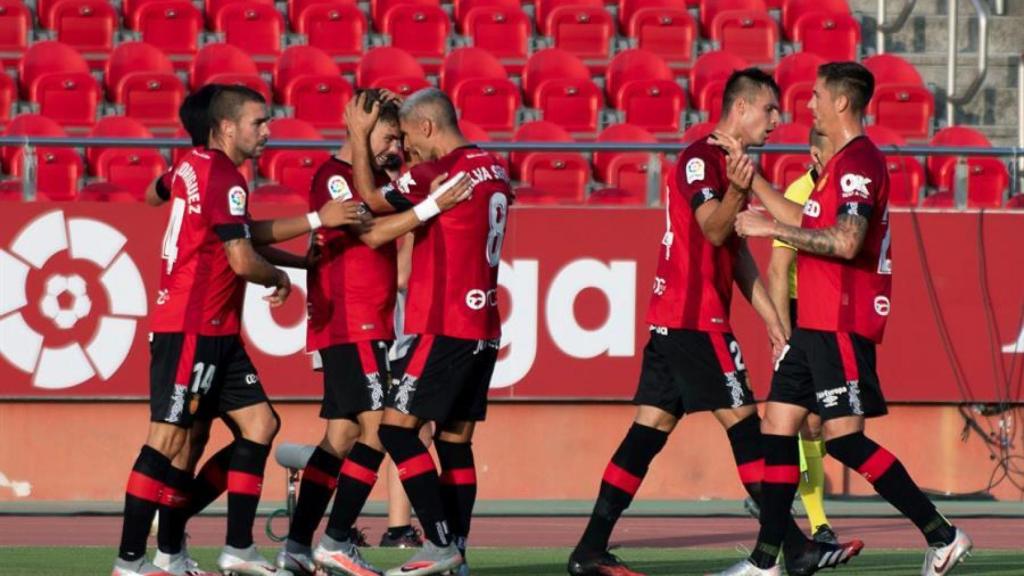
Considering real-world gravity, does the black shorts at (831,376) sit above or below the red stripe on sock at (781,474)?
above

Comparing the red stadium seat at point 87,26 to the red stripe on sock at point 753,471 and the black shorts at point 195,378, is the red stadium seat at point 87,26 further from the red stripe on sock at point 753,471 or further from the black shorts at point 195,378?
the red stripe on sock at point 753,471

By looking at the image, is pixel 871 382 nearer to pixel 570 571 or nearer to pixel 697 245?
pixel 697 245

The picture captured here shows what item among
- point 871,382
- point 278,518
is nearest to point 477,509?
point 278,518

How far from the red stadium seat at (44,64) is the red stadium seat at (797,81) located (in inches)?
236

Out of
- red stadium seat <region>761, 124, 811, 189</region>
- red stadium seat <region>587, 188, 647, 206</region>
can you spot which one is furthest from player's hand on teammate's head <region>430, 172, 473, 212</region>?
red stadium seat <region>761, 124, 811, 189</region>

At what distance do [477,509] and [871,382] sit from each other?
5.29 metres

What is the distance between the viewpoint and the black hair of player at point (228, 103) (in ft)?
28.2

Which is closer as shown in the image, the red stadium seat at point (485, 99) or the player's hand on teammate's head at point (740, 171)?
the player's hand on teammate's head at point (740, 171)

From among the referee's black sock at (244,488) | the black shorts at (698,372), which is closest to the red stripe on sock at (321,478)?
the referee's black sock at (244,488)

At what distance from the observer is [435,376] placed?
853cm

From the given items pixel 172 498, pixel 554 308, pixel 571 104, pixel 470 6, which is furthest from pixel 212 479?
pixel 470 6

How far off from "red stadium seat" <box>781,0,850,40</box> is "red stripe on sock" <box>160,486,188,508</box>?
10.4 m

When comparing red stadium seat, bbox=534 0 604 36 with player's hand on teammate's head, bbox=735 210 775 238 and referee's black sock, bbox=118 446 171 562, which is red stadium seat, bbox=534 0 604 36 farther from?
referee's black sock, bbox=118 446 171 562

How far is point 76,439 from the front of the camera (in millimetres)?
13562
